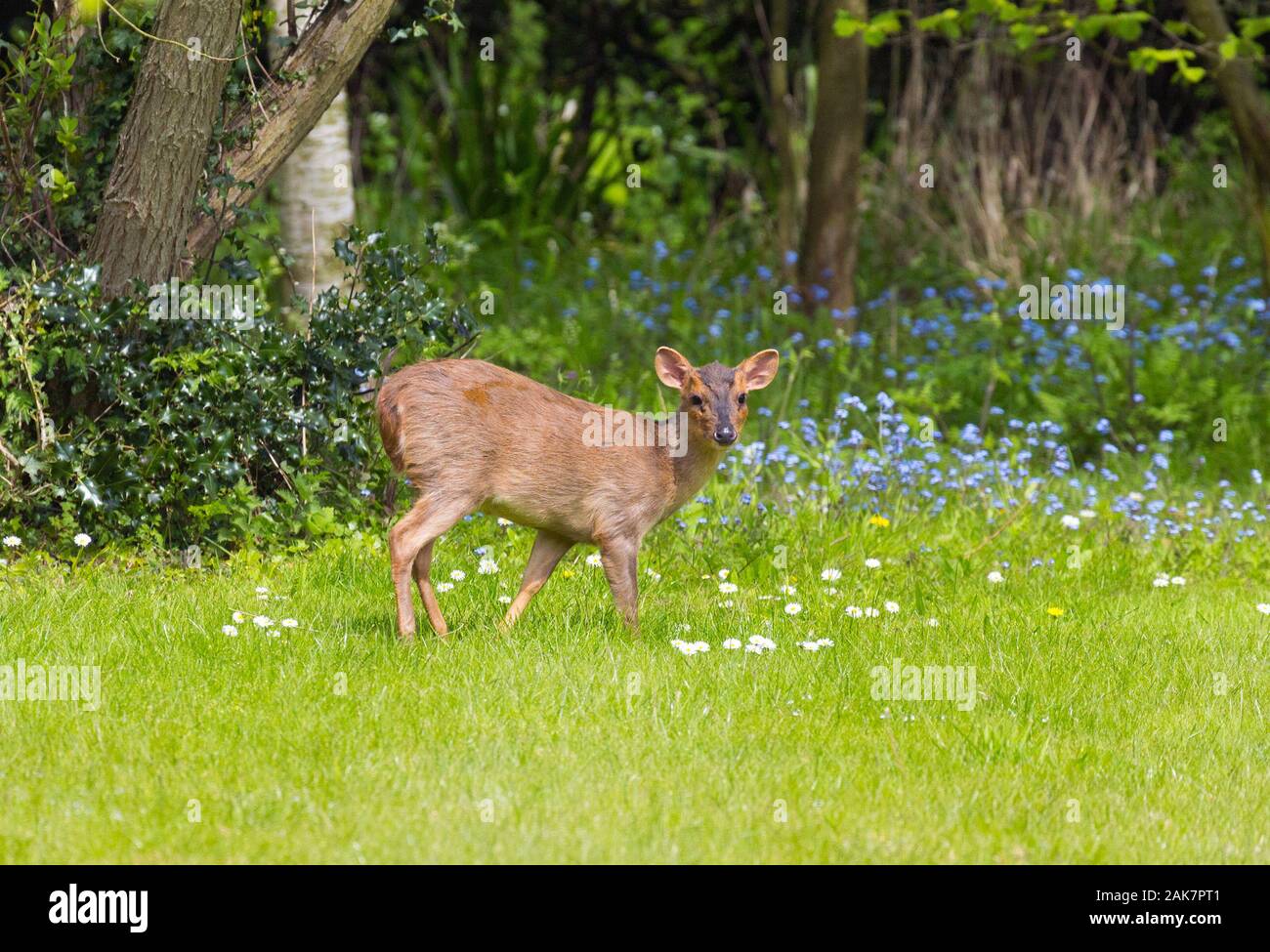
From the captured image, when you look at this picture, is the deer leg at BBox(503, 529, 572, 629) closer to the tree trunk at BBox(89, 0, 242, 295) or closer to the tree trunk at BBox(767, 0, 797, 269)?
the tree trunk at BBox(89, 0, 242, 295)

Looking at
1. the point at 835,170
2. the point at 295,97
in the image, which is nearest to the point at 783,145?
the point at 835,170

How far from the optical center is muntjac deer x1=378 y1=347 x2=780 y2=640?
6.21 m

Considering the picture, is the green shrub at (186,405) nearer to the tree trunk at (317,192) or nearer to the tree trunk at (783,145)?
the tree trunk at (317,192)

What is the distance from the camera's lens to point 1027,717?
5719 millimetres

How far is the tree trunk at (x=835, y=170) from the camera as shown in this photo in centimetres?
1166

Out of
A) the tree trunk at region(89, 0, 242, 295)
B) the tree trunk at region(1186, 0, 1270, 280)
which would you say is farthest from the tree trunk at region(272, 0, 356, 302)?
the tree trunk at region(1186, 0, 1270, 280)

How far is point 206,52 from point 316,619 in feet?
8.07

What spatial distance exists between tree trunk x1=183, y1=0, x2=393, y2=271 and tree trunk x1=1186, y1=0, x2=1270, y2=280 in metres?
5.66

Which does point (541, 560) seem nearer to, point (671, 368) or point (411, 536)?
point (411, 536)

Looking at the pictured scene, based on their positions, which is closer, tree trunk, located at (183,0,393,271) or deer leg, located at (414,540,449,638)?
deer leg, located at (414,540,449,638)

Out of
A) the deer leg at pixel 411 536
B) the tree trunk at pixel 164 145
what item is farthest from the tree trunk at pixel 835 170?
the deer leg at pixel 411 536

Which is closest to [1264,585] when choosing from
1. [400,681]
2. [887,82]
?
[400,681]

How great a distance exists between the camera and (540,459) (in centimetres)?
635

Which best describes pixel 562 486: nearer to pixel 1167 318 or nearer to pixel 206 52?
pixel 206 52
